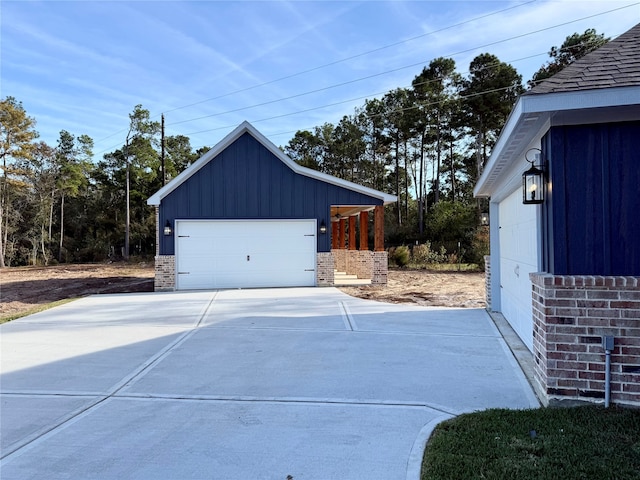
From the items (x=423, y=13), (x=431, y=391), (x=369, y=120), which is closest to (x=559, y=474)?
(x=431, y=391)

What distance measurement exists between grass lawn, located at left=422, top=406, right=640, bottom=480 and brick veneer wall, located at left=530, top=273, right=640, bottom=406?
174 millimetres

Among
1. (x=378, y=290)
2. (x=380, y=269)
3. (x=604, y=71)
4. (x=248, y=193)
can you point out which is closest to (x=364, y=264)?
(x=380, y=269)

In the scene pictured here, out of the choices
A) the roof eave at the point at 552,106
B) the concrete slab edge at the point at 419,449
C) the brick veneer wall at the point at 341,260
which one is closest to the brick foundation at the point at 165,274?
the brick veneer wall at the point at 341,260

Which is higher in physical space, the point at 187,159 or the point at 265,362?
the point at 187,159

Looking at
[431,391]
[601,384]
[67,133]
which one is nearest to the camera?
[601,384]

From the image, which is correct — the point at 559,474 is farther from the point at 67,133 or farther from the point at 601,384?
the point at 67,133

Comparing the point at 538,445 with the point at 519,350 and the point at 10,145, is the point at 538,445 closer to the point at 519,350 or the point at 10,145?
the point at 519,350

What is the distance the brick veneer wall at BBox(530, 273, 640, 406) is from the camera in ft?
11.4

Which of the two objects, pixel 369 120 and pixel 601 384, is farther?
pixel 369 120

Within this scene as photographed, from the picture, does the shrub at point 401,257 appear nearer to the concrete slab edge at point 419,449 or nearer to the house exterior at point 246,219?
the house exterior at point 246,219

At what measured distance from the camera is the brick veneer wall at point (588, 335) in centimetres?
348

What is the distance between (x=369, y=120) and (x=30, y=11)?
1003 inches

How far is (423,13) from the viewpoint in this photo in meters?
12.5

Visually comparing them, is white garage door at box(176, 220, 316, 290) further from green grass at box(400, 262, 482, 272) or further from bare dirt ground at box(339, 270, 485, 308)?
green grass at box(400, 262, 482, 272)
